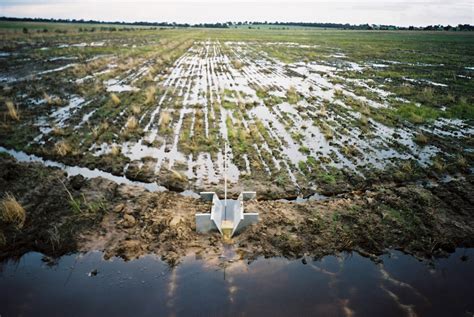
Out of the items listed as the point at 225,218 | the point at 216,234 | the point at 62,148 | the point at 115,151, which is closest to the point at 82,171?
the point at 115,151

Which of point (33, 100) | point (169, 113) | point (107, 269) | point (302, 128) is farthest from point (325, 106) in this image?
point (33, 100)

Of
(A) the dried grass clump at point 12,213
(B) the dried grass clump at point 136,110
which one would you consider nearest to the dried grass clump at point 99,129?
(B) the dried grass clump at point 136,110

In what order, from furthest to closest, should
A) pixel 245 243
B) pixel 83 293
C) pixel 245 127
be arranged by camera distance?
1. pixel 245 127
2. pixel 245 243
3. pixel 83 293

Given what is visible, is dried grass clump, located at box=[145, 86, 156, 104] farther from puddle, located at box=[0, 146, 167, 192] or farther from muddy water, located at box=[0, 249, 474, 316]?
muddy water, located at box=[0, 249, 474, 316]

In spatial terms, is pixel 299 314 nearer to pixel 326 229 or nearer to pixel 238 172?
pixel 326 229

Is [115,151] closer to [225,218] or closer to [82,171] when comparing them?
[82,171]
